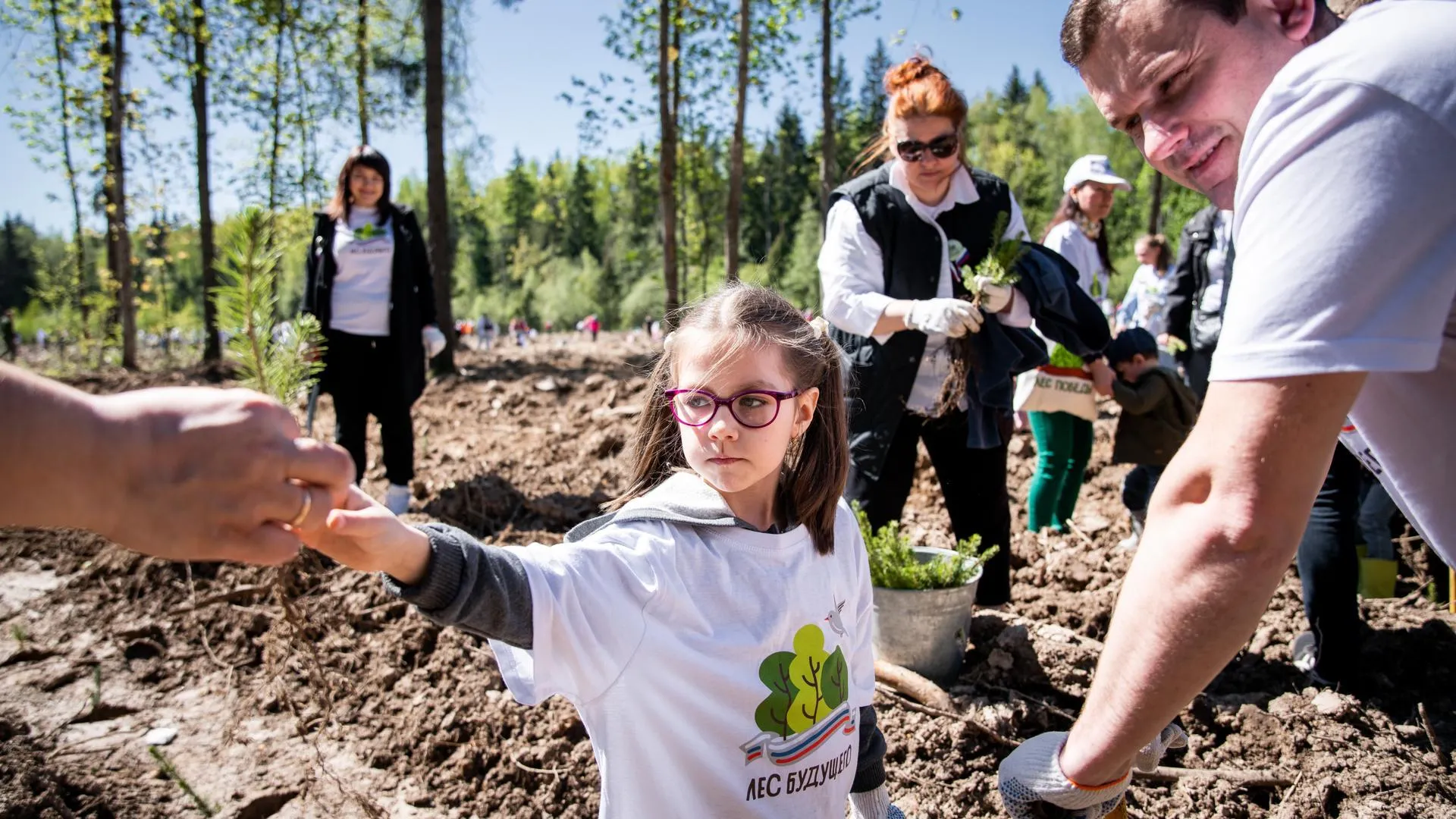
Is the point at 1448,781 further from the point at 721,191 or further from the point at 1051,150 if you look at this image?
the point at 1051,150

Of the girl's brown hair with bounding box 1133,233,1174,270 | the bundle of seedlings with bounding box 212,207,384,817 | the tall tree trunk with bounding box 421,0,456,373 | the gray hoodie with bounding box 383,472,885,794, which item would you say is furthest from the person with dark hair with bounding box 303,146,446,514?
the girl's brown hair with bounding box 1133,233,1174,270

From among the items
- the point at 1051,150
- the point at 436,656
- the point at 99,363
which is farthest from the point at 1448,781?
the point at 1051,150

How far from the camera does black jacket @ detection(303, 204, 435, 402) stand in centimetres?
512

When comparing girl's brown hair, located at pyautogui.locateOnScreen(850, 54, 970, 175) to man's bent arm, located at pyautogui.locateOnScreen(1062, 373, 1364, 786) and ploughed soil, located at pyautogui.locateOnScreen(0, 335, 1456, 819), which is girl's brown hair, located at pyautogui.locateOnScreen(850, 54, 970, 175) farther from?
man's bent arm, located at pyautogui.locateOnScreen(1062, 373, 1364, 786)

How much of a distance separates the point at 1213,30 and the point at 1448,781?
216 cm

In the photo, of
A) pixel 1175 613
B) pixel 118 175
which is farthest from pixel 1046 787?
pixel 118 175

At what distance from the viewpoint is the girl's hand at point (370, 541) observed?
1135 millimetres

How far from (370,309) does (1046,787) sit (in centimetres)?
480

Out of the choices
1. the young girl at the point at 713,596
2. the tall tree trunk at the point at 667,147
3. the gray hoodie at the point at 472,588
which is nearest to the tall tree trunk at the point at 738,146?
the tall tree trunk at the point at 667,147

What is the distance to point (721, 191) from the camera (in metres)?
29.4

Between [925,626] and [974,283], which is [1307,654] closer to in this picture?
[925,626]

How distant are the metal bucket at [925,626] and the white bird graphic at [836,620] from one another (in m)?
1.02

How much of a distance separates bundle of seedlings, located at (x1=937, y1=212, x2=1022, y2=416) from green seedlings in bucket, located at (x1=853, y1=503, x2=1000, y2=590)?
21.0 inches

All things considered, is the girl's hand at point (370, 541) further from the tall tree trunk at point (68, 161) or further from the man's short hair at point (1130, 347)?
the tall tree trunk at point (68, 161)
